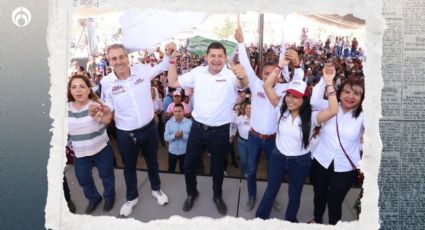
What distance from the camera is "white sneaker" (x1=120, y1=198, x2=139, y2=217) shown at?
1478 millimetres

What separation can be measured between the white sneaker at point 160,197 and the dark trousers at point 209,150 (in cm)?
11

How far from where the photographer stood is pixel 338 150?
1363 millimetres

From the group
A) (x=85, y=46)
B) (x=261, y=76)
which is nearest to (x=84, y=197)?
(x=85, y=46)

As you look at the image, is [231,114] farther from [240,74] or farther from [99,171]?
[99,171]

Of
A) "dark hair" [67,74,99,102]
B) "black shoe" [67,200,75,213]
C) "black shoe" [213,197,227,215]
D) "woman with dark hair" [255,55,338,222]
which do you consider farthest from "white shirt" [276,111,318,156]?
"black shoe" [67,200,75,213]

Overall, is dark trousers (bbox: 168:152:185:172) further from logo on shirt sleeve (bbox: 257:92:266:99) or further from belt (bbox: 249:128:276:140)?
logo on shirt sleeve (bbox: 257:92:266:99)

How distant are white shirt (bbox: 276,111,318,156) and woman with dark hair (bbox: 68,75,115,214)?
2.53 ft

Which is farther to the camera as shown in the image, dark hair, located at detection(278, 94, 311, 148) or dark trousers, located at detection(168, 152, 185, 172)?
dark trousers, located at detection(168, 152, 185, 172)

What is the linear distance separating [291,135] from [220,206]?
449 millimetres

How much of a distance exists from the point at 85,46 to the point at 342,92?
41.2 inches

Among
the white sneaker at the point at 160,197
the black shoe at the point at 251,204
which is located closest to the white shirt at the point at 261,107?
the black shoe at the point at 251,204

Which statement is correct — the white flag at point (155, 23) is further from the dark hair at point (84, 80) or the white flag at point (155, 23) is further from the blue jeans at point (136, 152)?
the blue jeans at point (136, 152)

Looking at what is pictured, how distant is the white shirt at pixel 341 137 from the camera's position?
52.4 inches

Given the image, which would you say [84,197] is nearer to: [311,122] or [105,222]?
[105,222]
